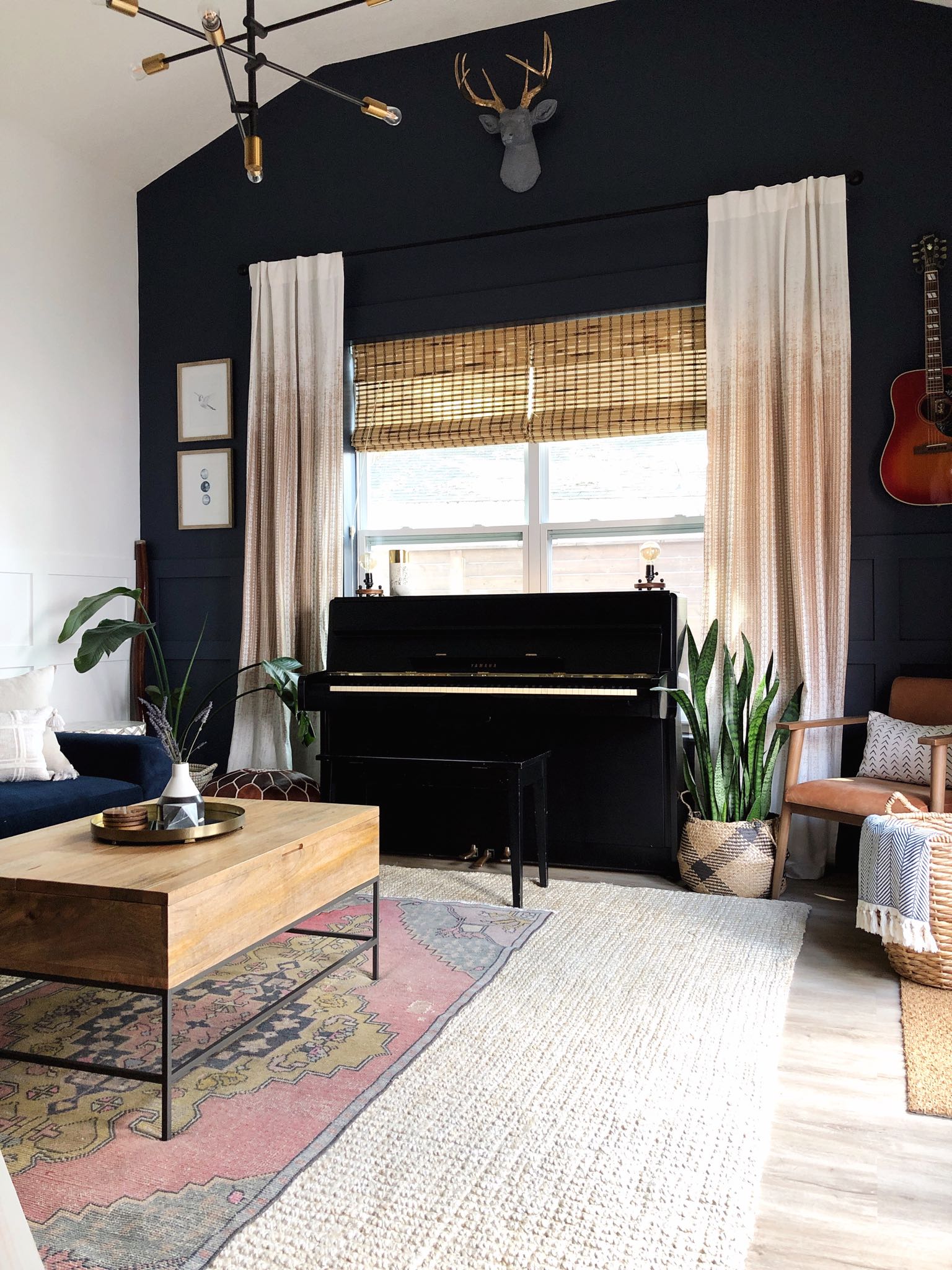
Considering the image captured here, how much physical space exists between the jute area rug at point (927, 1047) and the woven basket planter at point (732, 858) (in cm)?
85

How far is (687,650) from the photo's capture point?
155 inches

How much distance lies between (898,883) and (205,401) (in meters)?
3.80

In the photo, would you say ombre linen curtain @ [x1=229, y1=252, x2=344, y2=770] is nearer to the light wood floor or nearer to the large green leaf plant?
the large green leaf plant

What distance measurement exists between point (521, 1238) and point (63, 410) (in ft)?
13.5

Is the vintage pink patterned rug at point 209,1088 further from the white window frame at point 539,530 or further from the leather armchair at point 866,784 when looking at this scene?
the white window frame at point 539,530

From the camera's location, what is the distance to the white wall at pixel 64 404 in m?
4.31

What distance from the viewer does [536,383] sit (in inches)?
173

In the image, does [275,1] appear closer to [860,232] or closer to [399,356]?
[399,356]

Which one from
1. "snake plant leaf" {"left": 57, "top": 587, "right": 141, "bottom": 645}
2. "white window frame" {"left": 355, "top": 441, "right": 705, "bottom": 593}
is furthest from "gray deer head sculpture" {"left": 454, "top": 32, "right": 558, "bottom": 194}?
"snake plant leaf" {"left": 57, "top": 587, "right": 141, "bottom": 645}

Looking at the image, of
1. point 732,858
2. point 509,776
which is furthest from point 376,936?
point 732,858

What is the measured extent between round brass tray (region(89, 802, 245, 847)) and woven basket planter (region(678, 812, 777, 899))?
1.81 metres

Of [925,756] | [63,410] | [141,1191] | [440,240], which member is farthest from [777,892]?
[63,410]

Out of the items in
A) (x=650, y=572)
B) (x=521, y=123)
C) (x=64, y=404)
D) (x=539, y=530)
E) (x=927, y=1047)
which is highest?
(x=521, y=123)

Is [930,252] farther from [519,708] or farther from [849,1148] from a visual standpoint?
[849,1148]
